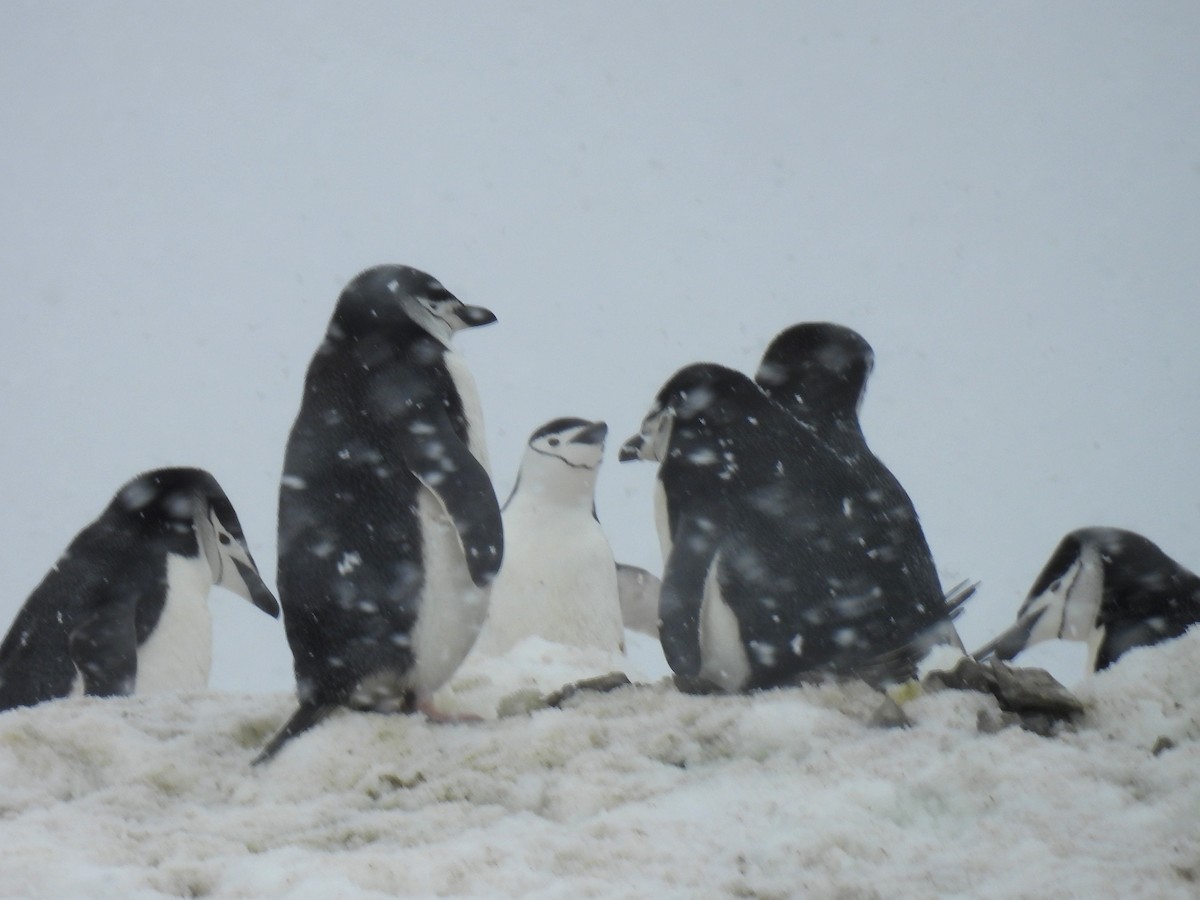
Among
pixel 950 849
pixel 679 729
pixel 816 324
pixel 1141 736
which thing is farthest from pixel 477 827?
pixel 816 324

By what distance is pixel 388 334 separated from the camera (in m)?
3.40

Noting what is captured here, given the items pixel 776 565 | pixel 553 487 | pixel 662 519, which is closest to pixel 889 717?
pixel 776 565

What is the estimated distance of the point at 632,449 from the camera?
3.75 m

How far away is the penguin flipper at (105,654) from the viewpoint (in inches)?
169

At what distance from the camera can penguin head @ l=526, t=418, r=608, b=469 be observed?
18.1 ft

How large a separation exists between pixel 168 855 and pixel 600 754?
0.73 metres

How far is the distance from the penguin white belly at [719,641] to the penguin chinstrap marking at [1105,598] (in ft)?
4.04

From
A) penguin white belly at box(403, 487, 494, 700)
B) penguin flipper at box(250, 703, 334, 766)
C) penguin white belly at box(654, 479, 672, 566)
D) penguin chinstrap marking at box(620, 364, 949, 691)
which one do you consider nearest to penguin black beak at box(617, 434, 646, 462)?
penguin white belly at box(654, 479, 672, 566)

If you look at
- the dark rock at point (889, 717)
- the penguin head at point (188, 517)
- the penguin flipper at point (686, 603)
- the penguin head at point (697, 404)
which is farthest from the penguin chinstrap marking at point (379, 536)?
the penguin head at point (188, 517)

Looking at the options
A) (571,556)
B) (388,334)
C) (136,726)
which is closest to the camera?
(136,726)

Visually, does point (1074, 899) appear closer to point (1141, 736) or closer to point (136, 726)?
point (1141, 736)

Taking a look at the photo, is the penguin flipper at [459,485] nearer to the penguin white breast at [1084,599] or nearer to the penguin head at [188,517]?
the penguin head at [188,517]

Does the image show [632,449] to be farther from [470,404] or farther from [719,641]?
[719,641]

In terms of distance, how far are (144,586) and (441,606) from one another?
181 cm
